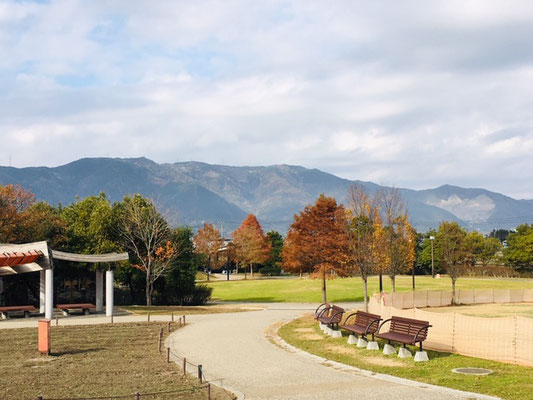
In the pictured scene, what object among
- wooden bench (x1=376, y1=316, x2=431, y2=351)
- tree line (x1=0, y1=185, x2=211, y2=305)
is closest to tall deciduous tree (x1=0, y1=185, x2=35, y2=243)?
tree line (x1=0, y1=185, x2=211, y2=305)

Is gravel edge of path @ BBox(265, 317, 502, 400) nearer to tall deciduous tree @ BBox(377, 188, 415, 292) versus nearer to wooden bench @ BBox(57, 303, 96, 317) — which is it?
wooden bench @ BBox(57, 303, 96, 317)

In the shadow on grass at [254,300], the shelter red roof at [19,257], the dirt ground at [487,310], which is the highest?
the shelter red roof at [19,257]

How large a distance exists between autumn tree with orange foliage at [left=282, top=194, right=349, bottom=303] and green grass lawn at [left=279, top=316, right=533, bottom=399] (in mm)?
19382

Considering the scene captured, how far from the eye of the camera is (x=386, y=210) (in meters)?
41.5

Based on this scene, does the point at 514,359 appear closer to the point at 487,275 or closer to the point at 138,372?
the point at 138,372

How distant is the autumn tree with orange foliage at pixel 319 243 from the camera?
4112 centimetres

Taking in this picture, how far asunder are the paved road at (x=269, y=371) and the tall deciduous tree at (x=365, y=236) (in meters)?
9.11

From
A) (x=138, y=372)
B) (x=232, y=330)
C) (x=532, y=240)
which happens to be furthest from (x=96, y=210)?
(x=532, y=240)

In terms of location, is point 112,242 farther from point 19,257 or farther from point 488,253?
point 488,253

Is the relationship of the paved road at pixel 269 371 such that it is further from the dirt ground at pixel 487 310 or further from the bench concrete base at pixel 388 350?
the dirt ground at pixel 487 310

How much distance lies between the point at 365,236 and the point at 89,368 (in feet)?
66.3

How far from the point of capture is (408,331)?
17.9 meters

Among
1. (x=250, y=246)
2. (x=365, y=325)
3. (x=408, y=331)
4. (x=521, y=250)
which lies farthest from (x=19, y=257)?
(x=521, y=250)

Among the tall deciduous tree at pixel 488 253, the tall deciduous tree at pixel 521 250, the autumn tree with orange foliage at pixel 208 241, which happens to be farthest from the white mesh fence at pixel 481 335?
the tall deciduous tree at pixel 488 253
